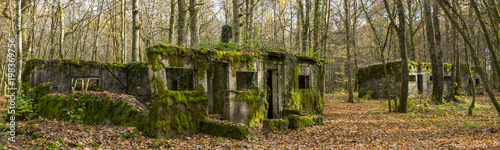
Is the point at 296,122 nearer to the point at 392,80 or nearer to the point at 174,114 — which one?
the point at 174,114

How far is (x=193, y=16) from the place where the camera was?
12.0 m

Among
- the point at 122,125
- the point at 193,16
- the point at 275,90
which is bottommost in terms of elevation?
the point at 122,125

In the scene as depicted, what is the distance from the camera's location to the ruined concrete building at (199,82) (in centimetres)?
688

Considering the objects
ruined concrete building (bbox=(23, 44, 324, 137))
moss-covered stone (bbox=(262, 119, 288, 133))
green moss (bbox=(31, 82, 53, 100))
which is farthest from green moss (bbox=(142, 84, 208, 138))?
green moss (bbox=(31, 82, 53, 100))

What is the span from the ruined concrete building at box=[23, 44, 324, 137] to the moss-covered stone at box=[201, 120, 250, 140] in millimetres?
354

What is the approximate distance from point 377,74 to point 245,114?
537 inches

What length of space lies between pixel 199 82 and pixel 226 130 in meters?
1.62

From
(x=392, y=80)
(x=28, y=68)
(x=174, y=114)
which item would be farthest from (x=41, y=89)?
(x=392, y=80)

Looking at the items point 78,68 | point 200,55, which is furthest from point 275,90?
point 78,68

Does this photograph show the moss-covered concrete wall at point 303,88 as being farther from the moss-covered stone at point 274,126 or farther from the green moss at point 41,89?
the green moss at point 41,89

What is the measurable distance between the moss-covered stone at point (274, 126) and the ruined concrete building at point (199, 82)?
97 cm

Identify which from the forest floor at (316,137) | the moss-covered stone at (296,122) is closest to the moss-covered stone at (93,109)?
the forest floor at (316,137)

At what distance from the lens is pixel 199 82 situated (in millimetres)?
7754

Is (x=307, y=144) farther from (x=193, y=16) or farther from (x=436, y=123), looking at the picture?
(x=193, y=16)
